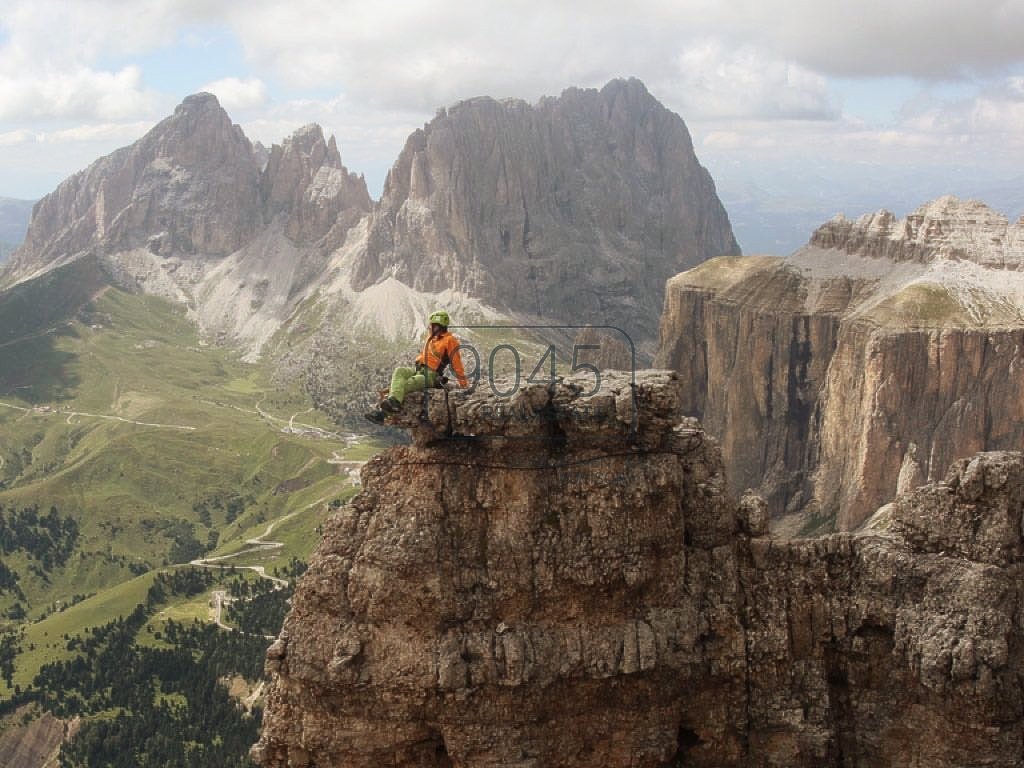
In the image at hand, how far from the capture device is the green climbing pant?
27906 mm

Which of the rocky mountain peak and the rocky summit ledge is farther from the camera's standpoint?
the rocky mountain peak

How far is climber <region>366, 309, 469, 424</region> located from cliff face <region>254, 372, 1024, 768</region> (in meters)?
0.72

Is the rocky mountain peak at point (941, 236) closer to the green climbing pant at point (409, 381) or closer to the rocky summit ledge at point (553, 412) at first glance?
the rocky summit ledge at point (553, 412)

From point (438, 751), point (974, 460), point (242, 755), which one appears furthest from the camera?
point (242, 755)

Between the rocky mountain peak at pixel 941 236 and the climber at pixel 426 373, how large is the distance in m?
125

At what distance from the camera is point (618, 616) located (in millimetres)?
27766

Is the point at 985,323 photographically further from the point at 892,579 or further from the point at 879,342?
the point at 892,579

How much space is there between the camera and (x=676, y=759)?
28719 mm

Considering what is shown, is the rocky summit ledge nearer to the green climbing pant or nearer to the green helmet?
the green climbing pant

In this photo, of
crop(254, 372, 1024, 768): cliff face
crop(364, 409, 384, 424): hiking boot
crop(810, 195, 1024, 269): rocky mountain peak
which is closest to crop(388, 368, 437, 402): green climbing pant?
crop(254, 372, 1024, 768): cliff face

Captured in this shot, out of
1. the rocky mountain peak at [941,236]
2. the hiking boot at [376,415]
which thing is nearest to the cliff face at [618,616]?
the hiking boot at [376,415]

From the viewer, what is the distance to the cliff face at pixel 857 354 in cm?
12875

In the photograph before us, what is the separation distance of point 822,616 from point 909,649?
236 centimetres

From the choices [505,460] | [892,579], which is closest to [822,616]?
[892,579]
